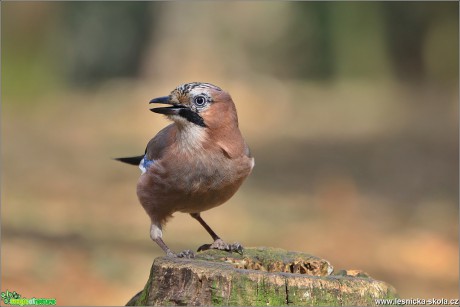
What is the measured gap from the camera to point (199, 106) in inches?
262

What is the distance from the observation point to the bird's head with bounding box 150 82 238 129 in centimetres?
654

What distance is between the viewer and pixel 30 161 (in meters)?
18.5

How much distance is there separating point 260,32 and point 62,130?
32.3 ft

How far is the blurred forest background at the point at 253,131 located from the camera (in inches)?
462

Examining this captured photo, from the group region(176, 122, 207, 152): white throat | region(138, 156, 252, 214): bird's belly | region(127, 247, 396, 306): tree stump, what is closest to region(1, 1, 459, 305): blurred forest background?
region(138, 156, 252, 214): bird's belly

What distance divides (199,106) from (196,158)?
409mm

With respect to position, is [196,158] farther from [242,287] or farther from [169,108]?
[242,287]

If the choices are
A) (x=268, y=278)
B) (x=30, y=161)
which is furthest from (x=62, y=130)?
(x=268, y=278)

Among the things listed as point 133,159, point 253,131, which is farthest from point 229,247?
point 253,131

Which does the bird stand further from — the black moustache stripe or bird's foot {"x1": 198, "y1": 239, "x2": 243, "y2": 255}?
bird's foot {"x1": 198, "y1": 239, "x2": 243, "y2": 255}

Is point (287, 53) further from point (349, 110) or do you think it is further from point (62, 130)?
point (62, 130)

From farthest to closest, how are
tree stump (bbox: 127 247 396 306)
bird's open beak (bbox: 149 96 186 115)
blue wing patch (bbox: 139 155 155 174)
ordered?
1. blue wing patch (bbox: 139 155 155 174)
2. bird's open beak (bbox: 149 96 186 115)
3. tree stump (bbox: 127 247 396 306)

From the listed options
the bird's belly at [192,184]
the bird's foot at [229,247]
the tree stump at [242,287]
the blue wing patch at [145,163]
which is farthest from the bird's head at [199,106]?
the tree stump at [242,287]

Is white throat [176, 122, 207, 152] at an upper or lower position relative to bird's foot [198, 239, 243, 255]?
upper
